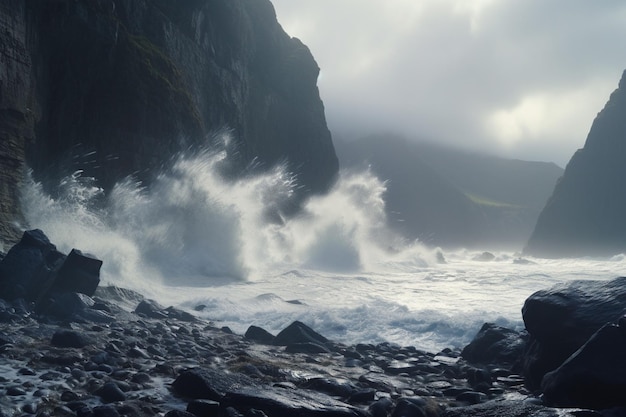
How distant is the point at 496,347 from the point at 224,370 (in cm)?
447

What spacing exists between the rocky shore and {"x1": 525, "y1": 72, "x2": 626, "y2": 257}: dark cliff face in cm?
7362

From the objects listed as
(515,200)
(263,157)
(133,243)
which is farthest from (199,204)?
(515,200)

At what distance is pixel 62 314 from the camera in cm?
978

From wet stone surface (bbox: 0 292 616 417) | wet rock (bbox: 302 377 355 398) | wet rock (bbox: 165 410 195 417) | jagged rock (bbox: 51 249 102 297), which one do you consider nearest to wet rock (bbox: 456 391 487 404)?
wet stone surface (bbox: 0 292 616 417)

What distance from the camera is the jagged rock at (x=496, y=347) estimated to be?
889 cm

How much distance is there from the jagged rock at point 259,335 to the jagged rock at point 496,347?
359cm

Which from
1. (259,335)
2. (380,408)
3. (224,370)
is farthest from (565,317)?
(259,335)

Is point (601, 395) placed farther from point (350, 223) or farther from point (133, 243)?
point (350, 223)

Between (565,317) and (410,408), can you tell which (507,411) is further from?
(565,317)

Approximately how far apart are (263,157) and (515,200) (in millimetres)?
128344

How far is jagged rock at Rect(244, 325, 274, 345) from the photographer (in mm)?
10867

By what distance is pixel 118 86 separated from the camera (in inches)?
915

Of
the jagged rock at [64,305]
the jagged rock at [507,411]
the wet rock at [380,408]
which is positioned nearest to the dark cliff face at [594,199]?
the jagged rock at [64,305]

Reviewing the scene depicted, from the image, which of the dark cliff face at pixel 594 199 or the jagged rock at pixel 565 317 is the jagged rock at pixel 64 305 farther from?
the dark cliff face at pixel 594 199
